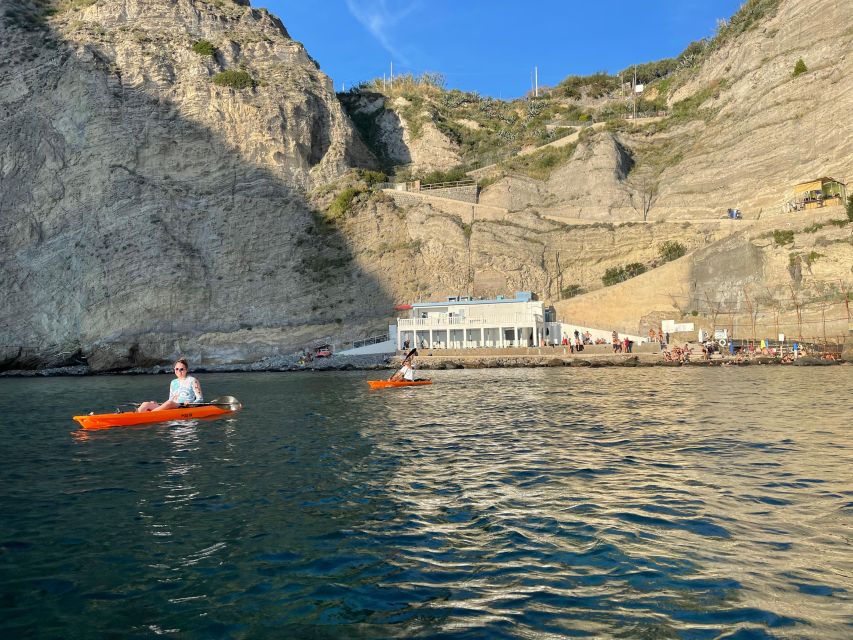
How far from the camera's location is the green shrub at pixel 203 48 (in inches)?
2433

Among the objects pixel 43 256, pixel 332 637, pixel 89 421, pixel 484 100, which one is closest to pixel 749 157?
pixel 484 100

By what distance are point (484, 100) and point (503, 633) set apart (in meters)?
93.7

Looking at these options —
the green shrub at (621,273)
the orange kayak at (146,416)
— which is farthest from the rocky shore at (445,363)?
the orange kayak at (146,416)

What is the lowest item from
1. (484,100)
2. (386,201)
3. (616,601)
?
(616,601)

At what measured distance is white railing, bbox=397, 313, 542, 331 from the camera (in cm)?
4691

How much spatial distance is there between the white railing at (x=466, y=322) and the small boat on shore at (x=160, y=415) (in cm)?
2920

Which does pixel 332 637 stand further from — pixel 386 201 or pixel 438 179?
pixel 438 179

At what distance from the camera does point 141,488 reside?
955 centimetres

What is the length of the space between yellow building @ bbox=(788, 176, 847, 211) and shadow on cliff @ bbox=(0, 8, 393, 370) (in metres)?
34.9

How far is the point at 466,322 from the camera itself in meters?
48.3

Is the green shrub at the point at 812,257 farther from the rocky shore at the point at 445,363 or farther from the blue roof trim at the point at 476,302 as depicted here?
the blue roof trim at the point at 476,302

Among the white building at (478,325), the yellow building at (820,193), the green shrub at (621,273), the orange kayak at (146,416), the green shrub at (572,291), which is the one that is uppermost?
the yellow building at (820,193)

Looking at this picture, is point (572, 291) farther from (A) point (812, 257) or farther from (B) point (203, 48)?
(B) point (203, 48)

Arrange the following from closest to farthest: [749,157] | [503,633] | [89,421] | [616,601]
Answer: [503,633]
[616,601]
[89,421]
[749,157]
